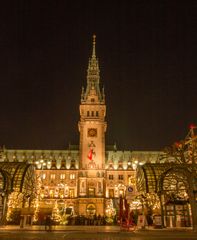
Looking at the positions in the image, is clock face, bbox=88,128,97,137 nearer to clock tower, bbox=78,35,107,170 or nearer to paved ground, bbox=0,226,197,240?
clock tower, bbox=78,35,107,170

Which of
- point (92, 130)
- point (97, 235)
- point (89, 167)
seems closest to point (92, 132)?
point (92, 130)

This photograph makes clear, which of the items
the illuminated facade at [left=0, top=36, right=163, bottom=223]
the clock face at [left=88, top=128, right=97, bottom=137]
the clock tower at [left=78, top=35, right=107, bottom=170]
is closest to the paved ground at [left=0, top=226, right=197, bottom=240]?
the illuminated facade at [left=0, top=36, right=163, bottom=223]

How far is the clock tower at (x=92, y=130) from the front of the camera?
116500 mm

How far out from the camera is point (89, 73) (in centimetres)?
13975

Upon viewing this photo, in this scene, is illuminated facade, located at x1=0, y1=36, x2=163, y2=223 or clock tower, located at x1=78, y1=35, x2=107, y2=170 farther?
clock tower, located at x1=78, y1=35, x2=107, y2=170

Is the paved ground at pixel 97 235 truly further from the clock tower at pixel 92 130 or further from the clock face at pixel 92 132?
the clock face at pixel 92 132

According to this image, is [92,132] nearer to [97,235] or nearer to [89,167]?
[89,167]

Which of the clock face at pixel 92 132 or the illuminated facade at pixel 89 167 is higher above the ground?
the clock face at pixel 92 132

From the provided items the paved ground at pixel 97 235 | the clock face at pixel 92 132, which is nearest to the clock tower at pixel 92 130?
the clock face at pixel 92 132

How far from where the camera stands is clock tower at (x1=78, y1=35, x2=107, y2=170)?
382ft

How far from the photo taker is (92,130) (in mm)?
119938

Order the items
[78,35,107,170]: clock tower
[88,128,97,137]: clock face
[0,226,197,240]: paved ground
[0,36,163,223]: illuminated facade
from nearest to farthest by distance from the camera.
Result: [0,226,197,240]: paved ground
[0,36,163,223]: illuminated facade
[78,35,107,170]: clock tower
[88,128,97,137]: clock face

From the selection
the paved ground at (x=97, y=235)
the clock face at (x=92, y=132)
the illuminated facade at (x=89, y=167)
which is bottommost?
the paved ground at (x=97, y=235)

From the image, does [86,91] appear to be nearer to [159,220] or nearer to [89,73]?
[89,73]
